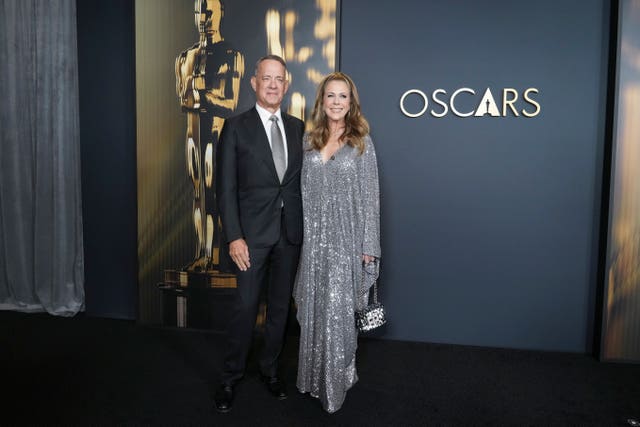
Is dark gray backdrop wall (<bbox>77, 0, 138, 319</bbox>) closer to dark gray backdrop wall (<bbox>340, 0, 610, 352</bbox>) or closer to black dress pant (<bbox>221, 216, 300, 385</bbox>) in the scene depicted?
black dress pant (<bbox>221, 216, 300, 385</bbox>)

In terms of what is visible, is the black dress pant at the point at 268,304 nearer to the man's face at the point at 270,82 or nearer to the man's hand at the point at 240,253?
the man's hand at the point at 240,253

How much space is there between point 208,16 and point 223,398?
260 cm

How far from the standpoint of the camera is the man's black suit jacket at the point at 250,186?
2.37 meters

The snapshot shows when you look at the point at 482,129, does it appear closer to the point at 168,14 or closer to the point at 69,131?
the point at 168,14

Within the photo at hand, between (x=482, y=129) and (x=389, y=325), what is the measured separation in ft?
4.97

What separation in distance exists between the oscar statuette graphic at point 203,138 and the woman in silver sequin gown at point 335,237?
4.07 feet

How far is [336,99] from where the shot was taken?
7.71 ft

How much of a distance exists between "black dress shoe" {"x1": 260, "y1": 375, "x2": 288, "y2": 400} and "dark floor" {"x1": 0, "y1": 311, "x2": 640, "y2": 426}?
0.05 metres

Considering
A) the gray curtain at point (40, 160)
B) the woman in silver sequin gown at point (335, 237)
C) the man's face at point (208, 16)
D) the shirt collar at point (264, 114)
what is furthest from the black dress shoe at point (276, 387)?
the man's face at point (208, 16)

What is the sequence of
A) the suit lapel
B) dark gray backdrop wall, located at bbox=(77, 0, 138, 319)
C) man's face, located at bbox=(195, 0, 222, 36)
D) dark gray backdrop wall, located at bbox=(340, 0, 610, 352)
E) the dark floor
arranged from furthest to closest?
dark gray backdrop wall, located at bbox=(77, 0, 138, 319) → man's face, located at bbox=(195, 0, 222, 36) → dark gray backdrop wall, located at bbox=(340, 0, 610, 352) → the suit lapel → the dark floor

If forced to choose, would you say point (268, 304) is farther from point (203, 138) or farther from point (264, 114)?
point (203, 138)

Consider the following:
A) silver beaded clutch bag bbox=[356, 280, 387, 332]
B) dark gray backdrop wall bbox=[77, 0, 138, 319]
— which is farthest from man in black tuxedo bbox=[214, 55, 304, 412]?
dark gray backdrop wall bbox=[77, 0, 138, 319]

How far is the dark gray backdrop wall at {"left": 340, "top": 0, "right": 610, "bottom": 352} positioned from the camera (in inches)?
123

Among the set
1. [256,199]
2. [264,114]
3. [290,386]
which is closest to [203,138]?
[264,114]
